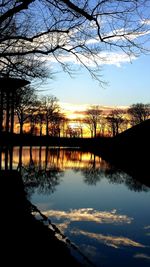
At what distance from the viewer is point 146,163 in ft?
117

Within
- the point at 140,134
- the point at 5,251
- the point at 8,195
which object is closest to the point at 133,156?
the point at 140,134

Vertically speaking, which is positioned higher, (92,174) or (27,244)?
(27,244)

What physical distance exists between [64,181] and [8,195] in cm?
966

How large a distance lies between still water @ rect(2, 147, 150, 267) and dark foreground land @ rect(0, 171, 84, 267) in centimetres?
77

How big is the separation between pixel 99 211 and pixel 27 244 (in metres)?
6.98

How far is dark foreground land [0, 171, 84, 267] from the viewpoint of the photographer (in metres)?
7.83

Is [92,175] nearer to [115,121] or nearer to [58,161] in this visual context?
[58,161]

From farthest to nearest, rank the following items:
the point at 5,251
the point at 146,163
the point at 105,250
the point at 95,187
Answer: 1. the point at 146,163
2. the point at 95,187
3. the point at 105,250
4. the point at 5,251

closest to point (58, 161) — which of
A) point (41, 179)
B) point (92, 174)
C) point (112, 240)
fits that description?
point (92, 174)

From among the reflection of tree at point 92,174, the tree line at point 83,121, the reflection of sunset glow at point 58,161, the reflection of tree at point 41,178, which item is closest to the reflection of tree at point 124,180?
the reflection of tree at point 92,174

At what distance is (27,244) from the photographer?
8930 millimetres

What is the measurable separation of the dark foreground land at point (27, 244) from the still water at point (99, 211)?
2.51 ft

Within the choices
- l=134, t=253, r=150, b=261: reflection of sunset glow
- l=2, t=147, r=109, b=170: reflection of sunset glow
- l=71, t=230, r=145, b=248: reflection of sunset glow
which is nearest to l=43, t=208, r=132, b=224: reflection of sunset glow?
l=71, t=230, r=145, b=248: reflection of sunset glow

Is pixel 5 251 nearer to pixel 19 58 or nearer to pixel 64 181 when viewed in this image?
pixel 19 58
